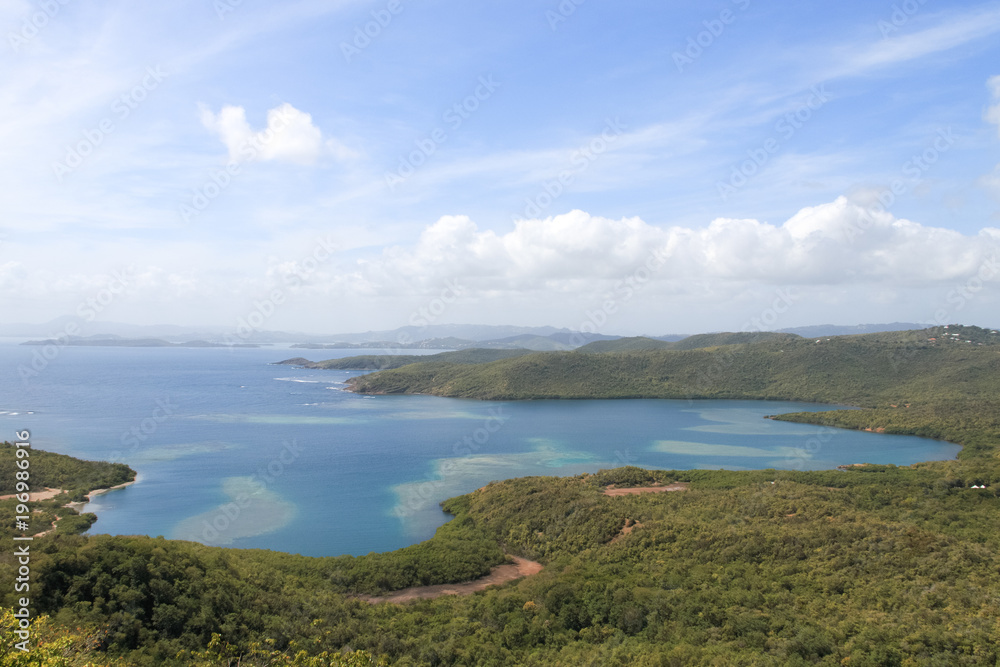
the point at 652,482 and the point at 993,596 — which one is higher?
the point at 993,596

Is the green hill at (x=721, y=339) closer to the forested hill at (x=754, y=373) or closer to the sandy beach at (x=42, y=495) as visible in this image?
the forested hill at (x=754, y=373)

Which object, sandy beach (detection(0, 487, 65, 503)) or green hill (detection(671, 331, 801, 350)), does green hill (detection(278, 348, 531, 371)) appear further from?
sandy beach (detection(0, 487, 65, 503))

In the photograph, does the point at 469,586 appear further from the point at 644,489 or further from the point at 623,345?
the point at 623,345

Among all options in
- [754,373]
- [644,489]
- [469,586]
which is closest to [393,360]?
[754,373]

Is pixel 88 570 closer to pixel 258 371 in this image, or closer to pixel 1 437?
pixel 1 437

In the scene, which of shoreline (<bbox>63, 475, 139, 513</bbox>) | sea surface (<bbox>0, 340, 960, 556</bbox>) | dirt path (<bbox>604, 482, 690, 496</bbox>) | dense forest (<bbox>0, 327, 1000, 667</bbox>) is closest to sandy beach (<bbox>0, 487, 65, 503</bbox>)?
shoreline (<bbox>63, 475, 139, 513</bbox>)

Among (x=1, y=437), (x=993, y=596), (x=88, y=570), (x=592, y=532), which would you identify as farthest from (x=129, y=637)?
(x=1, y=437)

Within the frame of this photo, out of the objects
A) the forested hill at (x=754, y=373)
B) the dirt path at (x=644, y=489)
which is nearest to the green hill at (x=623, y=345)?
the forested hill at (x=754, y=373)
